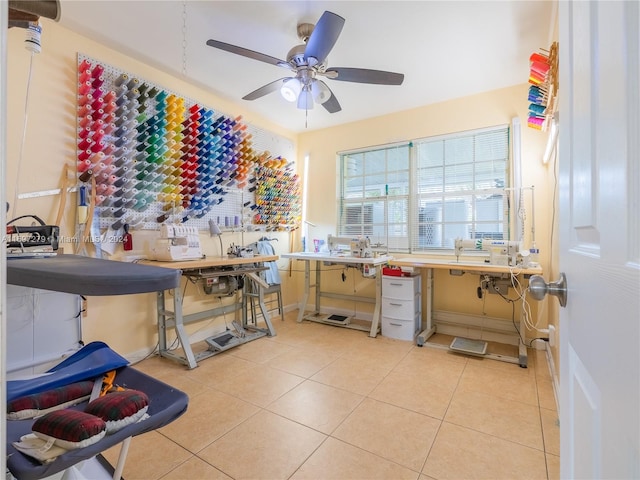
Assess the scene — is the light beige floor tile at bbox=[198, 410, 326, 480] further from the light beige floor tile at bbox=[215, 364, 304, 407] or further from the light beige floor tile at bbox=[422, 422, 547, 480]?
the light beige floor tile at bbox=[422, 422, 547, 480]

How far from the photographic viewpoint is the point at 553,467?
148 centimetres

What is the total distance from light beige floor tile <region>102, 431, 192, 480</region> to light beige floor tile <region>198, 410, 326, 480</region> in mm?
137

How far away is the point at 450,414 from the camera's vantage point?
1.92 m

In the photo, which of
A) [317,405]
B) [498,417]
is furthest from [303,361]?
[498,417]

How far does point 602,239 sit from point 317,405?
2.01m

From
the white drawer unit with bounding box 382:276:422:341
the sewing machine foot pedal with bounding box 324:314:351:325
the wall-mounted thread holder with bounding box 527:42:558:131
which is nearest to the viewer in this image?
the wall-mounted thread holder with bounding box 527:42:558:131

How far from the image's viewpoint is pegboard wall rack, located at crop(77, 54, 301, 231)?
2.39 metres

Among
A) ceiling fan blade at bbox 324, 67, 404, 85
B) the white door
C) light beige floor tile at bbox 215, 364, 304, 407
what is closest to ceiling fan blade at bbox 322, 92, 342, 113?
ceiling fan blade at bbox 324, 67, 404, 85

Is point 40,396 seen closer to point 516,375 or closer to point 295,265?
point 516,375

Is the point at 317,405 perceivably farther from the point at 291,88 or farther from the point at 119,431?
the point at 291,88

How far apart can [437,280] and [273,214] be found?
7.53 ft

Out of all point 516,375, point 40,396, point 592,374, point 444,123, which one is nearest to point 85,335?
point 40,396

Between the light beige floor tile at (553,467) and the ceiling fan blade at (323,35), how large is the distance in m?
2.57

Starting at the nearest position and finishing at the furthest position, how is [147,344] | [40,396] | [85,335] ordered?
[40,396] → [85,335] → [147,344]
